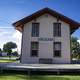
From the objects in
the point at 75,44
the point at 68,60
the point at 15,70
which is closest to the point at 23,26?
A: the point at 68,60

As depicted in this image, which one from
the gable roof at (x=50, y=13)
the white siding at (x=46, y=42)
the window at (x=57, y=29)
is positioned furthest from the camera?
the window at (x=57, y=29)

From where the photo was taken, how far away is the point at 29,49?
2456 cm

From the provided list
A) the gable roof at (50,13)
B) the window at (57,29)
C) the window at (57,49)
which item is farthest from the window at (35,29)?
the window at (57,49)

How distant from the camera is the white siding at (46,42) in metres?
24.4

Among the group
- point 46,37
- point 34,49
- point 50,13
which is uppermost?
point 50,13

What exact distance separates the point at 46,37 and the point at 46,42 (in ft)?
1.87

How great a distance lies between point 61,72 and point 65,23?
365 inches

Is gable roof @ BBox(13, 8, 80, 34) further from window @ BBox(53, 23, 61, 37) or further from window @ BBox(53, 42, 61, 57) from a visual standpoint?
window @ BBox(53, 42, 61, 57)

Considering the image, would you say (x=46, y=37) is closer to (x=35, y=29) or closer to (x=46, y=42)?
(x=46, y=42)

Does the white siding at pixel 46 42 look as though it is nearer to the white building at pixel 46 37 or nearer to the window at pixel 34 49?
the white building at pixel 46 37

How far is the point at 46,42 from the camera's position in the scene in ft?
80.5

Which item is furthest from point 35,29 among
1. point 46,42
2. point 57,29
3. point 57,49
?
point 57,49

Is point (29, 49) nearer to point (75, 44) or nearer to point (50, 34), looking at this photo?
point (50, 34)

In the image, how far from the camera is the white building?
24.5 meters
